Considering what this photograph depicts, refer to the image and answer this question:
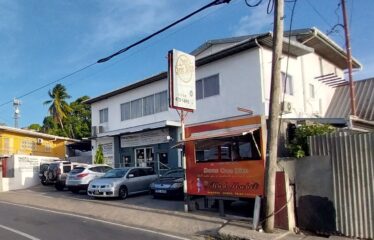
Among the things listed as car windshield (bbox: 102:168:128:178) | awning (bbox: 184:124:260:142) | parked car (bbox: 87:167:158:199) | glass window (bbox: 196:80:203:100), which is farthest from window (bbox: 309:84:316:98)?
awning (bbox: 184:124:260:142)

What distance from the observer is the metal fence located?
33.2ft

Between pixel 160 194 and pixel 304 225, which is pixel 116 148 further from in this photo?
pixel 304 225

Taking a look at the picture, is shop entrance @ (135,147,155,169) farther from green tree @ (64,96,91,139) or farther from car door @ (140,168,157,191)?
green tree @ (64,96,91,139)

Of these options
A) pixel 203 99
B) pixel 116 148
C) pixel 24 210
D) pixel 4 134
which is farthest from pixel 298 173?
pixel 4 134

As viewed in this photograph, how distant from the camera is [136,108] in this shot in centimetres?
2983

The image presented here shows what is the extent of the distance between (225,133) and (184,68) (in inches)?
148

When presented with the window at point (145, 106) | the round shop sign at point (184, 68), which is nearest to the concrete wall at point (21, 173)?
the window at point (145, 106)

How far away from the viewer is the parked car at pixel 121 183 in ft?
64.5

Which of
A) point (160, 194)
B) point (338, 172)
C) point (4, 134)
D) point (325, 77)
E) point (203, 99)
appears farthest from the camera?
point (4, 134)

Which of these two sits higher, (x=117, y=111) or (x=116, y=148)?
(x=117, y=111)

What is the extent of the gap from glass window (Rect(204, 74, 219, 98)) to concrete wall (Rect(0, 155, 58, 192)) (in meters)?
14.5

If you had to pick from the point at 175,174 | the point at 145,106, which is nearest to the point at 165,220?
the point at 175,174

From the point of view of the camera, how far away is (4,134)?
37562 mm

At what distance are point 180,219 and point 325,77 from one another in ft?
56.4
